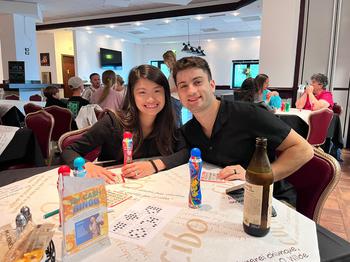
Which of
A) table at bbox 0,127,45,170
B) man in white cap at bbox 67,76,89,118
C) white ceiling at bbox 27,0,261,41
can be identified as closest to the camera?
table at bbox 0,127,45,170

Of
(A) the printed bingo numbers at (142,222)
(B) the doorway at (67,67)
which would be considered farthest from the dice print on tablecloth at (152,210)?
(B) the doorway at (67,67)

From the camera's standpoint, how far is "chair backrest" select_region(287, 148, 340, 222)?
114 centimetres

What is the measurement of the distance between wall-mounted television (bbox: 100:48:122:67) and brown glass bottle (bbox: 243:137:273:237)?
34.4ft

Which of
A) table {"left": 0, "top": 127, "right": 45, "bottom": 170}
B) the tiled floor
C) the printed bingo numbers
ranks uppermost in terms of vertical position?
the printed bingo numbers

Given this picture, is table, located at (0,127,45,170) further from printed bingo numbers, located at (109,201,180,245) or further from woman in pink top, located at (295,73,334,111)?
woman in pink top, located at (295,73,334,111)

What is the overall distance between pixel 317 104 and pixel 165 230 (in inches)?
154

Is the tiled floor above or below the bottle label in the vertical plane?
below

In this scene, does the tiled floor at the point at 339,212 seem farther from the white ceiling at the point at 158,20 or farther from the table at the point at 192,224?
the white ceiling at the point at 158,20

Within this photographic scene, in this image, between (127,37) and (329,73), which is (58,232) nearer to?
(329,73)

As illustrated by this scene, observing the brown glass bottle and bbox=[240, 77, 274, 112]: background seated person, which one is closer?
the brown glass bottle

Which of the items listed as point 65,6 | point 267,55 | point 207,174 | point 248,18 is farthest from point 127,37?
point 207,174

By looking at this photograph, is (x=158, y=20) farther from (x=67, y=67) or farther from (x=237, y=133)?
(x=237, y=133)

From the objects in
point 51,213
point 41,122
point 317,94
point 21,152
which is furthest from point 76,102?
point 317,94

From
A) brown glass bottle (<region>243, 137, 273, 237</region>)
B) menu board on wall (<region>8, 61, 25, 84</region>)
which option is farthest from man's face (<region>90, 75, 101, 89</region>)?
brown glass bottle (<region>243, 137, 273, 237</region>)
